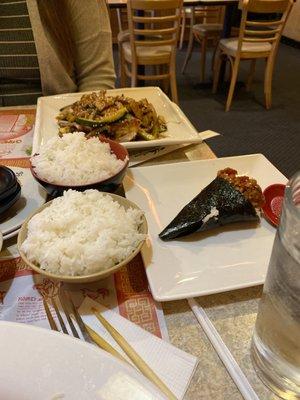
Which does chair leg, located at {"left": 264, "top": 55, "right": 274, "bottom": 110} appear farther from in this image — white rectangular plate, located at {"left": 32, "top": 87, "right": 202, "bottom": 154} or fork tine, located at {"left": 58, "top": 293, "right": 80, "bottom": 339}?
fork tine, located at {"left": 58, "top": 293, "right": 80, "bottom": 339}

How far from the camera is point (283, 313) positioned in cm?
44

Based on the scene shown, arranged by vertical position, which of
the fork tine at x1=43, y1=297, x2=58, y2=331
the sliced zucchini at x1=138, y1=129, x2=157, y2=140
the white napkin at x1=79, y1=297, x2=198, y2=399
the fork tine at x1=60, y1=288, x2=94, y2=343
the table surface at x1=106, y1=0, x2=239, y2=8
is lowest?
the white napkin at x1=79, y1=297, x2=198, y2=399

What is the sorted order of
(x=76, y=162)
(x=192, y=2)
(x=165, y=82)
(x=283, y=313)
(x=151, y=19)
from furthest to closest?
(x=165, y=82) < (x=192, y=2) < (x=151, y=19) < (x=76, y=162) < (x=283, y=313)

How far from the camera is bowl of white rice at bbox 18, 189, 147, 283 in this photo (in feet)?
1.98

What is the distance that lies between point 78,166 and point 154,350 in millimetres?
480

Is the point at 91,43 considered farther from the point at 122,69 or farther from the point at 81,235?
the point at 122,69

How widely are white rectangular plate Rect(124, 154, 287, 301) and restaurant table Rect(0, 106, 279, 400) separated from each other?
0.04m

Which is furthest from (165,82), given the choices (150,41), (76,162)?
(76,162)

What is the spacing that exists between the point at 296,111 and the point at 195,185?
338cm

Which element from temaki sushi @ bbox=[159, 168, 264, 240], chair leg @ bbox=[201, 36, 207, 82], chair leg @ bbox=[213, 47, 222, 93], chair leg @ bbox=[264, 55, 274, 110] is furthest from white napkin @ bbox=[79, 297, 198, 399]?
chair leg @ bbox=[201, 36, 207, 82]

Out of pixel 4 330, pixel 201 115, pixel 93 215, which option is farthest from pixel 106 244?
pixel 201 115

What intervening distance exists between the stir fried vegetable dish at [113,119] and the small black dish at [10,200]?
40 cm

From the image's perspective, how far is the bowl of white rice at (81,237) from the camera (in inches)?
23.7

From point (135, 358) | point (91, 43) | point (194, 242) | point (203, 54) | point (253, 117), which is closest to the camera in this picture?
point (135, 358)
